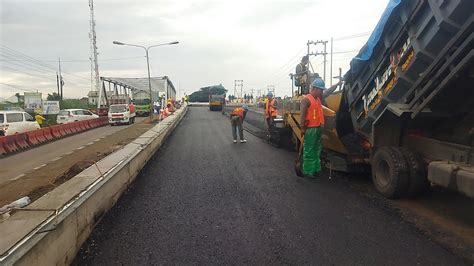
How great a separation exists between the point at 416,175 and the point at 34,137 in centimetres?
1809

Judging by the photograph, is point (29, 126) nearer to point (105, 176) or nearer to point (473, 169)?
point (105, 176)

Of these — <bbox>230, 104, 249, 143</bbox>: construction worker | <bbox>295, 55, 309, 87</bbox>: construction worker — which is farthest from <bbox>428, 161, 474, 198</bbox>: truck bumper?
<bbox>230, 104, 249, 143</bbox>: construction worker

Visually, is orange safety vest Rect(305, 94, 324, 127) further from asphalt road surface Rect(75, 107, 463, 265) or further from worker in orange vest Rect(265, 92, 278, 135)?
worker in orange vest Rect(265, 92, 278, 135)

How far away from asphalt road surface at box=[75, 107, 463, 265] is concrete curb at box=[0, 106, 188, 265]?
21 cm

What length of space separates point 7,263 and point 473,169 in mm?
4994

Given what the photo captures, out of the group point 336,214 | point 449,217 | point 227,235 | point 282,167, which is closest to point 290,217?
point 336,214

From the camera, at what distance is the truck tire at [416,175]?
6227 millimetres

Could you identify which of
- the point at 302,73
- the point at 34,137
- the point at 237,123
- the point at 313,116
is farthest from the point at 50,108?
the point at 313,116

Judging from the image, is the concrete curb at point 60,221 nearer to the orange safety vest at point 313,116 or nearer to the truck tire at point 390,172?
the orange safety vest at point 313,116

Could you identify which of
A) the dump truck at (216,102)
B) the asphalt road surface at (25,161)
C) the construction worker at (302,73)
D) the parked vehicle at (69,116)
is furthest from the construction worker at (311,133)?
the dump truck at (216,102)

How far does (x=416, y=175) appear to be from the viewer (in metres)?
6.23

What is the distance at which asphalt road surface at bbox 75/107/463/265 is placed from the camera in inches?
167

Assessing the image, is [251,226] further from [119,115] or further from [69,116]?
[119,115]

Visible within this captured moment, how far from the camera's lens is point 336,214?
5.69 m
